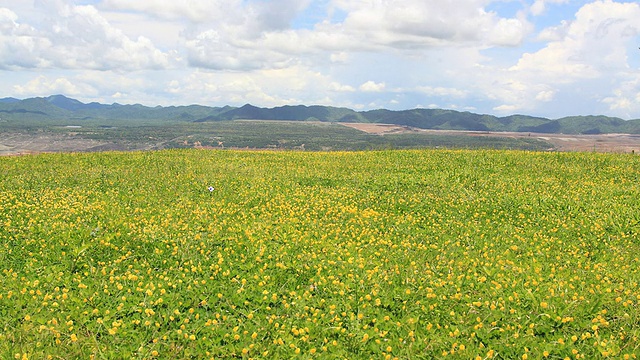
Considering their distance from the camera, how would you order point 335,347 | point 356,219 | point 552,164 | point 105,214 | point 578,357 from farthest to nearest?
point 552,164, point 356,219, point 105,214, point 335,347, point 578,357

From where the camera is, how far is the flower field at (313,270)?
7.11 m

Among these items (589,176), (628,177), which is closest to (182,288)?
(589,176)

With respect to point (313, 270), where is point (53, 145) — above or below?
below

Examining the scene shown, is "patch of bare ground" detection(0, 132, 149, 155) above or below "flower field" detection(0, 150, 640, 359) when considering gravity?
below

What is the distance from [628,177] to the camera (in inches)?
779

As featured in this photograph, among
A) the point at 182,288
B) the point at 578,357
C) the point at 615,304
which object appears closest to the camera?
the point at 578,357

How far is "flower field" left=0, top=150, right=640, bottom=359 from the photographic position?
7113mm

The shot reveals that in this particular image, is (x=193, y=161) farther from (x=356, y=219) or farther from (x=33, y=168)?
(x=356, y=219)

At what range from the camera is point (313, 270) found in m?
9.50

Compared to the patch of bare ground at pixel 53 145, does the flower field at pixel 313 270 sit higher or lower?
higher

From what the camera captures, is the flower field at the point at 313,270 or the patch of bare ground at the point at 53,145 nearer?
the flower field at the point at 313,270

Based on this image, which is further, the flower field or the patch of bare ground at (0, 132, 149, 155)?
the patch of bare ground at (0, 132, 149, 155)

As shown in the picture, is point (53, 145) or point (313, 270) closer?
point (313, 270)

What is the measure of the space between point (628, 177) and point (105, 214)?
72.3 ft
